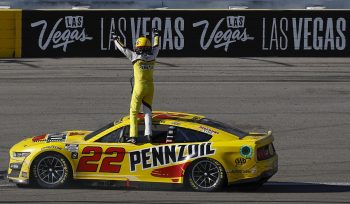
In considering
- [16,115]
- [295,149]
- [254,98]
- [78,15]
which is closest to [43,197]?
[295,149]

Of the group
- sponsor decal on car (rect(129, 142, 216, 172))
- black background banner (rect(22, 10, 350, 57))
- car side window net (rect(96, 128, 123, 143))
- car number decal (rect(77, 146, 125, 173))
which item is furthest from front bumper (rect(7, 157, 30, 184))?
black background banner (rect(22, 10, 350, 57))

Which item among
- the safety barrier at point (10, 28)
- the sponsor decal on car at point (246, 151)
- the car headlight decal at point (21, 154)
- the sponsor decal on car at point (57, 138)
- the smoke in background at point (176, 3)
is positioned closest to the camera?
the sponsor decal on car at point (246, 151)

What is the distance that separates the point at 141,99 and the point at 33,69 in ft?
43.6

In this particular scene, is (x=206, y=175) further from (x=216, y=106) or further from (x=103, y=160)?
(x=216, y=106)

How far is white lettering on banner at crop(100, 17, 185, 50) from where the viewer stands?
2936 cm

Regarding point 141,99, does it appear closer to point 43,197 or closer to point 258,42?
point 43,197

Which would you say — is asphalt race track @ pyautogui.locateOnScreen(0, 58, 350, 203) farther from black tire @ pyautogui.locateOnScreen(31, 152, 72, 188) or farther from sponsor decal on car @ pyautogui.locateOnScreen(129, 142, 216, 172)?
sponsor decal on car @ pyautogui.locateOnScreen(129, 142, 216, 172)

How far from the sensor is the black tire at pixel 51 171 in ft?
44.9

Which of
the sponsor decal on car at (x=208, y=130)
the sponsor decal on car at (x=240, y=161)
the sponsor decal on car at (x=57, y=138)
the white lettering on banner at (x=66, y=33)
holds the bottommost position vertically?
the sponsor decal on car at (x=240, y=161)

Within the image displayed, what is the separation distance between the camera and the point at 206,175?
44.1ft

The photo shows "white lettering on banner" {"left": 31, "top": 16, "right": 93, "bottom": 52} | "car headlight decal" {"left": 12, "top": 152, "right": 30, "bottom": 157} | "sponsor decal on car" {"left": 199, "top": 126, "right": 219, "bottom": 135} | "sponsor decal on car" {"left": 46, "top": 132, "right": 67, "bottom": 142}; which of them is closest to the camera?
"sponsor decal on car" {"left": 199, "top": 126, "right": 219, "bottom": 135}

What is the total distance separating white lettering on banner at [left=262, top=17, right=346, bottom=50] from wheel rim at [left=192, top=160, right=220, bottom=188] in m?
16.4

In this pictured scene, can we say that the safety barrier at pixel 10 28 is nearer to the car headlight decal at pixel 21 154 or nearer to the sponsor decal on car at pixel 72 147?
the car headlight decal at pixel 21 154

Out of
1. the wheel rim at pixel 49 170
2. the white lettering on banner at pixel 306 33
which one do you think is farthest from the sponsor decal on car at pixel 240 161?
the white lettering on banner at pixel 306 33
